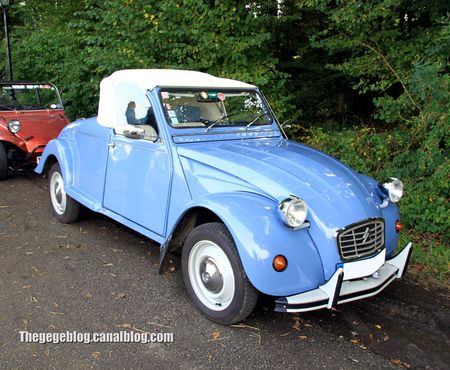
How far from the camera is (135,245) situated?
16.0ft

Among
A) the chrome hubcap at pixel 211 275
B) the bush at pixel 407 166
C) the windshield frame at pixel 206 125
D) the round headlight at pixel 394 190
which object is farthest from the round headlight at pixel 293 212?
the bush at pixel 407 166

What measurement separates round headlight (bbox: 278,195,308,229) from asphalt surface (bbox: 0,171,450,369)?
0.84m

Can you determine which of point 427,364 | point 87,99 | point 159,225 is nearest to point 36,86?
point 87,99

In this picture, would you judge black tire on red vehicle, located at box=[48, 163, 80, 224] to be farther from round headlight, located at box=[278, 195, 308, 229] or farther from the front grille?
the front grille

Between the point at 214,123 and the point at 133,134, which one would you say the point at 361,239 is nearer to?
the point at 214,123

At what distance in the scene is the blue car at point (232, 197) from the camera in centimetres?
302

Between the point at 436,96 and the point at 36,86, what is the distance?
708 centimetres

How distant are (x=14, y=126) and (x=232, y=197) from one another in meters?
5.98

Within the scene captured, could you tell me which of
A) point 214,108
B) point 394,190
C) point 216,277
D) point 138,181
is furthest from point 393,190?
point 138,181

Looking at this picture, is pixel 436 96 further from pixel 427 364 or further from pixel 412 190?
pixel 427 364

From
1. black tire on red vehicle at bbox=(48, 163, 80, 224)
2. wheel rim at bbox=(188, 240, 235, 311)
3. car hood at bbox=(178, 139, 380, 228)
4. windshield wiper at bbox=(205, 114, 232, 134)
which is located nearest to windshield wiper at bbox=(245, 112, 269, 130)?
windshield wiper at bbox=(205, 114, 232, 134)

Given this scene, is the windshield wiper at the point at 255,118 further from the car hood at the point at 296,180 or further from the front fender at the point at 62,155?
the front fender at the point at 62,155

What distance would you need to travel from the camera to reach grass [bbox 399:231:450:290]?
4215 millimetres

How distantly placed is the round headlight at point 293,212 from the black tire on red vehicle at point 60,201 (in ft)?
10.7
